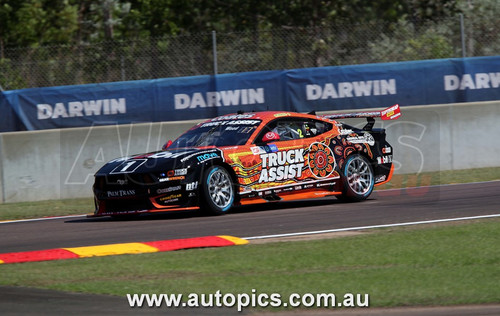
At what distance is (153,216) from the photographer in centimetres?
1203

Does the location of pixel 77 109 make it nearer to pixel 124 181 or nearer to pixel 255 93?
pixel 255 93

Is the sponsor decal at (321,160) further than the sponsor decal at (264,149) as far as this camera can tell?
Yes

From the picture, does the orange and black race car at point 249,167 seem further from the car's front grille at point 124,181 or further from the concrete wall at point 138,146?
the concrete wall at point 138,146

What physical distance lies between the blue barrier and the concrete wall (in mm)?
1311

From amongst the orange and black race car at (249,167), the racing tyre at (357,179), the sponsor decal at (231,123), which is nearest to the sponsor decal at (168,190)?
the orange and black race car at (249,167)

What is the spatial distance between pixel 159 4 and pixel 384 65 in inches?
603

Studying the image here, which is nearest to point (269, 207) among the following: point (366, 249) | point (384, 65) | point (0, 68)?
point (366, 249)

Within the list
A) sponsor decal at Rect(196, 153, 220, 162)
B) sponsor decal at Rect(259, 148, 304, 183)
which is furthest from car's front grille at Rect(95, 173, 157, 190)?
sponsor decal at Rect(259, 148, 304, 183)

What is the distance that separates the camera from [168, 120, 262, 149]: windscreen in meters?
12.0

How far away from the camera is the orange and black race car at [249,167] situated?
36.5 ft

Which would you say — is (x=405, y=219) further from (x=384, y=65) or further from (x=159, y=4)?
(x=159, y=4)

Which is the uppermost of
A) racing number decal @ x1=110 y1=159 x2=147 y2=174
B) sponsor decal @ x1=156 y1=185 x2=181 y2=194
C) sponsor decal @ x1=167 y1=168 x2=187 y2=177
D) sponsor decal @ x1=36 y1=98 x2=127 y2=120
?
sponsor decal @ x1=36 y1=98 x2=127 y2=120

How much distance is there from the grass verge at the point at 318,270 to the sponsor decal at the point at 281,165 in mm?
2891

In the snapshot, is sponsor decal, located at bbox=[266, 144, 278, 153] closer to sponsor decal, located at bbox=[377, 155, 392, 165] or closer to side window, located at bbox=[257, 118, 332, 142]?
side window, located at bbox=[257, 118, 332, 142]
